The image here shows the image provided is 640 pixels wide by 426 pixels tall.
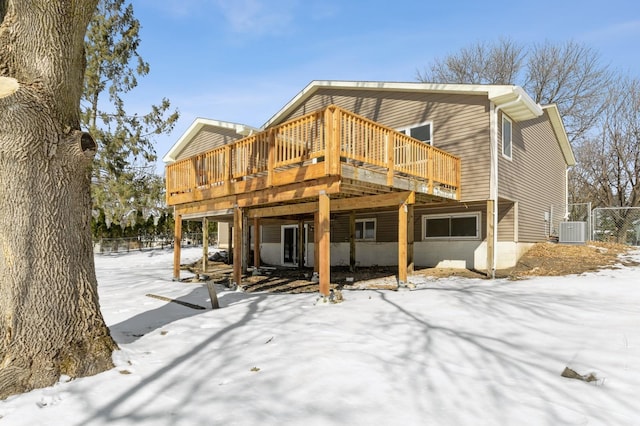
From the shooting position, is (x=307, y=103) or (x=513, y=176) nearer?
(x=513, y=176)

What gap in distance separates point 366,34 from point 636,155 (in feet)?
64.2

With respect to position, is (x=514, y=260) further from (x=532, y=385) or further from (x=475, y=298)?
(x=532, y=385)

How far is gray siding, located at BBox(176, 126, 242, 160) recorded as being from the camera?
60.7 ft

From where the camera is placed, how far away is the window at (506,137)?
12.2 metres

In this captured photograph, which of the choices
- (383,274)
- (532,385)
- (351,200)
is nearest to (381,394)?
(532,385)

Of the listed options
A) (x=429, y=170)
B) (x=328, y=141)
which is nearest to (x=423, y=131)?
(x=429, y=170)

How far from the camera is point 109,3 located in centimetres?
2203

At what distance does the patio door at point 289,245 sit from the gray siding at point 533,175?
9299 millimetres

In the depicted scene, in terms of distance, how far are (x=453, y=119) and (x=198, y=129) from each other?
42.7ft

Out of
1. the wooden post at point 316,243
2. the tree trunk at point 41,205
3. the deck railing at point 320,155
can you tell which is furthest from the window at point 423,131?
the tree trunk at point 41,205

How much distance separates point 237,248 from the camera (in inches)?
393

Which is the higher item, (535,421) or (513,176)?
(513,176)

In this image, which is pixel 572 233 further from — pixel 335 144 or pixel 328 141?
pixel 328 141

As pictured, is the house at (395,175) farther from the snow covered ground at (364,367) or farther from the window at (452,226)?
the snow covered ground at (364,367)
